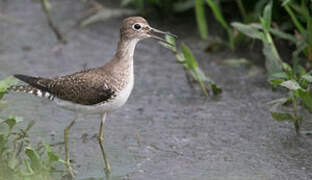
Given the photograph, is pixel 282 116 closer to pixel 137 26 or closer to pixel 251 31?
→ pixel 251 31

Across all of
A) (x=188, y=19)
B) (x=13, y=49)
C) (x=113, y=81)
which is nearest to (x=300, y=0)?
(x=188, y=19)

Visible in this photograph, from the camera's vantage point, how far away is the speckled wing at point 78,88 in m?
5.43

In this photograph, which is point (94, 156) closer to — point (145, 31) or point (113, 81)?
point (113, 81)

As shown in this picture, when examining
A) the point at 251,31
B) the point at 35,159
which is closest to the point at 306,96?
the point at 251,31

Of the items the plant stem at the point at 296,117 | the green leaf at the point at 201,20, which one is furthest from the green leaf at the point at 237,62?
the plant stem at the point at 296,117

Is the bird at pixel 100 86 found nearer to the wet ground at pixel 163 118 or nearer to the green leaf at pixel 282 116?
the wet ground at pixel 163 118

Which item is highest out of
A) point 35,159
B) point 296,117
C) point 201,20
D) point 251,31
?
point 201,20

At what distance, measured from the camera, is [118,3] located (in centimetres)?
923

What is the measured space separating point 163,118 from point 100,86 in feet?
4.29

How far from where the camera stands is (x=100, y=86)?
5477mm

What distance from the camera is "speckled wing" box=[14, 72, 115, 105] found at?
5434 mm

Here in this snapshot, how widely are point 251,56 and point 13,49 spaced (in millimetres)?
3308

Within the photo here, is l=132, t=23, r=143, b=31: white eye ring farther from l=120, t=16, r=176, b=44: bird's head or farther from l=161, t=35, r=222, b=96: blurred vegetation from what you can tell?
l=161, t=35, r=222, b=96: blurred vegetation

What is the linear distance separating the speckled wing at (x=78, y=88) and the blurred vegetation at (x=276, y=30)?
1.42 meters
